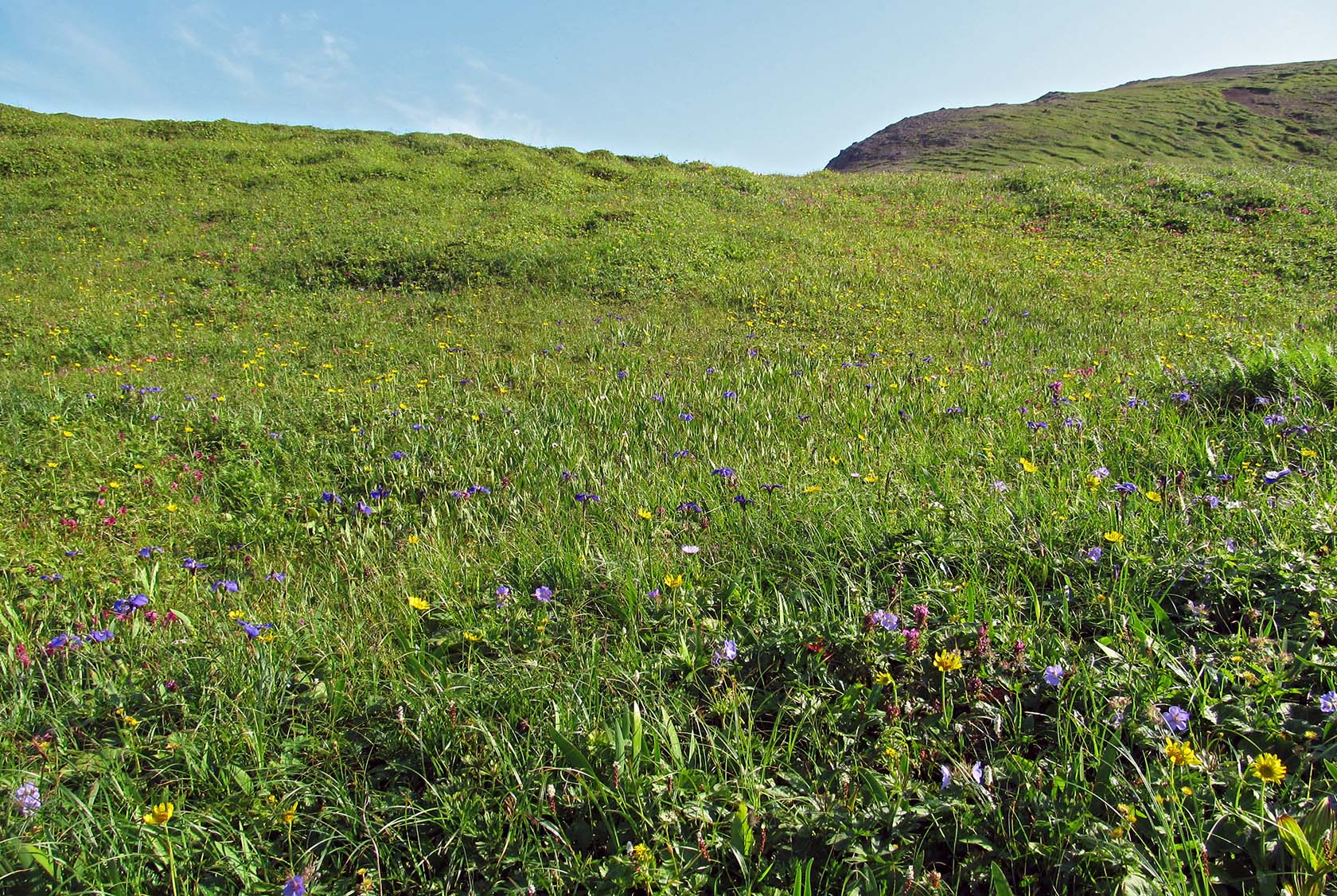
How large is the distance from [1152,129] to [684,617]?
5978cm

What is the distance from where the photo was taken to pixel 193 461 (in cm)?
502

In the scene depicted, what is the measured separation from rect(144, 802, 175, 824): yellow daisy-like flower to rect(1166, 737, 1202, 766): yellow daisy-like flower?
8.18ft

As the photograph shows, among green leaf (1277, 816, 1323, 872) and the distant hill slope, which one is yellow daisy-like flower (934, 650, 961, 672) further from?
the distant hill slope

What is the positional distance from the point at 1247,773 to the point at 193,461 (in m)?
6.06

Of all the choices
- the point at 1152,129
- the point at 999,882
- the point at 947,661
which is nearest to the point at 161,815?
the point at 999,882

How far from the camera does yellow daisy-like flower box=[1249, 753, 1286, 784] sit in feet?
5.17

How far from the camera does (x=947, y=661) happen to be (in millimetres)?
2014

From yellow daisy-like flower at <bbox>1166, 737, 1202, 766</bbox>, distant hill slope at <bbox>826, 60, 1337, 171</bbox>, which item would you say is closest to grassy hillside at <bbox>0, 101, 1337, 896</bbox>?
yellow daisy-like flower at <bbox>1166, 737, 1202, 766</bbox>

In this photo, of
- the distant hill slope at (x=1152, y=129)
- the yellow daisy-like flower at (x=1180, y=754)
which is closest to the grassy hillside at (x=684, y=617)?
the yellow daisy-like flower at (x=1180, y=754)

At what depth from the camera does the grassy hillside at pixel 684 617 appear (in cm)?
168

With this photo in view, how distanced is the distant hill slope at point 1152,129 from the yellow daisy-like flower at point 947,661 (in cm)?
4300

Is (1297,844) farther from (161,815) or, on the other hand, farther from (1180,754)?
(161,815)

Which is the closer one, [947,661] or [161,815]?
[161,815]

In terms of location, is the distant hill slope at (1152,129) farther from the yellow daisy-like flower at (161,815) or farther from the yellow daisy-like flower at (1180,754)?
the yellow daisy-like flower at (161,815)
